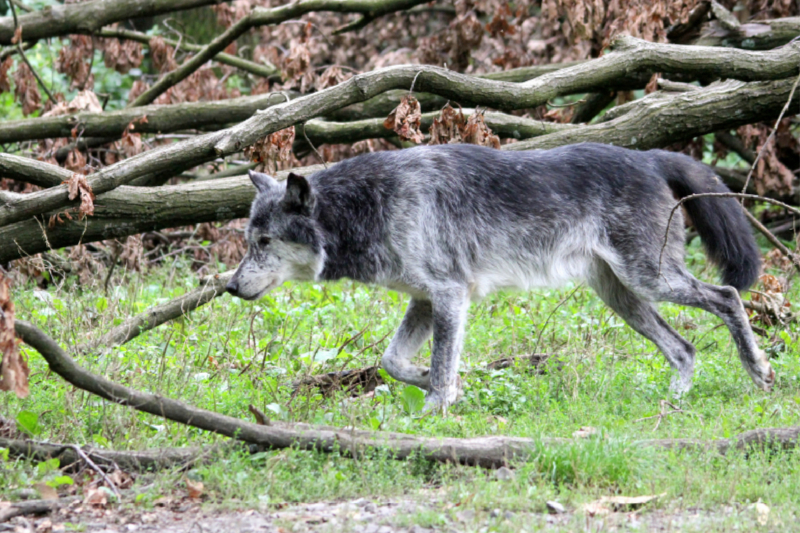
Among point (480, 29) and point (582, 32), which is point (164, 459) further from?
point (480, 29)

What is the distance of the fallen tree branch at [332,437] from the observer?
426cm

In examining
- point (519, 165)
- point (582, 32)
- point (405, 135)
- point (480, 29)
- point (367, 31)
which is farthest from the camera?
point (367, 31)

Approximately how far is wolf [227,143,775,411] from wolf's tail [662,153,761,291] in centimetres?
1

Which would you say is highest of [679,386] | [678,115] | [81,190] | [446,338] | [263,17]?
[263,17]

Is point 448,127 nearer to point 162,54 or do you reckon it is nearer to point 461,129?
point 461,129

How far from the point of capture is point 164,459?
4.46m

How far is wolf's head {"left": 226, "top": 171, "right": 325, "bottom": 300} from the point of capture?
6320 mm

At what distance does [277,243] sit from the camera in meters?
6.41

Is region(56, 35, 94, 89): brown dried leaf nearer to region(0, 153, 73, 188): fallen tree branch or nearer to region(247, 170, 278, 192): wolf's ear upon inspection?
region(0, 153, 73, 188): fallen tree branch

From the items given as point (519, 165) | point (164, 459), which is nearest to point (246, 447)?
point (164, 459)

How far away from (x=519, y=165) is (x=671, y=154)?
1261 millimetres

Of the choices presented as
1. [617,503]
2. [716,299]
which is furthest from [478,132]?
[617,503]

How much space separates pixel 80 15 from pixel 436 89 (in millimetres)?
5227

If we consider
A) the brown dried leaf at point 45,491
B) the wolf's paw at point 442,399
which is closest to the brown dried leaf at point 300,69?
the wolf's paw at point 442,399
